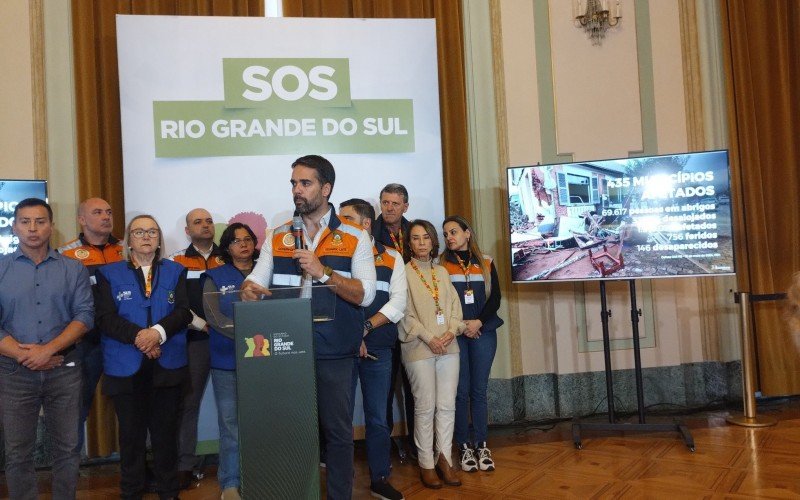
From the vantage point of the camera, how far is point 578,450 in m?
4.18

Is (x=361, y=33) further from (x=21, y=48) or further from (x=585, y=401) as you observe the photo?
(x=585, y=401)

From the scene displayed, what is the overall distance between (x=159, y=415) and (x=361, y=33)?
2.80 meters

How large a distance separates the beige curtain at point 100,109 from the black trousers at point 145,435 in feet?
4.18

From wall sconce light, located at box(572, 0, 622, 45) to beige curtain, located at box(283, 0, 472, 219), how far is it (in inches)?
38.0

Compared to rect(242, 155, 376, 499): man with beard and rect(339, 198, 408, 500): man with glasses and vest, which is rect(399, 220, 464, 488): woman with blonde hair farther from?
rect(242, 155, 376, 499): man with beard

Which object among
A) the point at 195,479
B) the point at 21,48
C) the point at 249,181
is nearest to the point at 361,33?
the point at 249,181

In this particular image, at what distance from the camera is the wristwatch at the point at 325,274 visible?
243 centimetres

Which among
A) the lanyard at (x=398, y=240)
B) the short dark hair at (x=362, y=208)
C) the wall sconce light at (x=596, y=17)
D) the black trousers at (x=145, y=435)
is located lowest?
the black trousers at (x=145, y=435)

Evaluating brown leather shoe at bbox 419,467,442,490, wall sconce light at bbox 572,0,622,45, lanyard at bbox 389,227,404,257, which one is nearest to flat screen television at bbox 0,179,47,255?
lanyard at bbox 389,227,404,257

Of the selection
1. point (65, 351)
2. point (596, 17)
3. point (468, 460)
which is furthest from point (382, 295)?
point (596, 17)

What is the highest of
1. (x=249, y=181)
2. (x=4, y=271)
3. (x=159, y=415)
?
(x=249, y=181)

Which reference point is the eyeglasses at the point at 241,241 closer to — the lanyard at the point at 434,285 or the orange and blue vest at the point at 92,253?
the orange and blue vest at the point at 92,253

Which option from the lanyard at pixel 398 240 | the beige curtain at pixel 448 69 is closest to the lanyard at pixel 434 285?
the lanyard at pixel 398 240

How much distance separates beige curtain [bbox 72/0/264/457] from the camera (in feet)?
14.2
